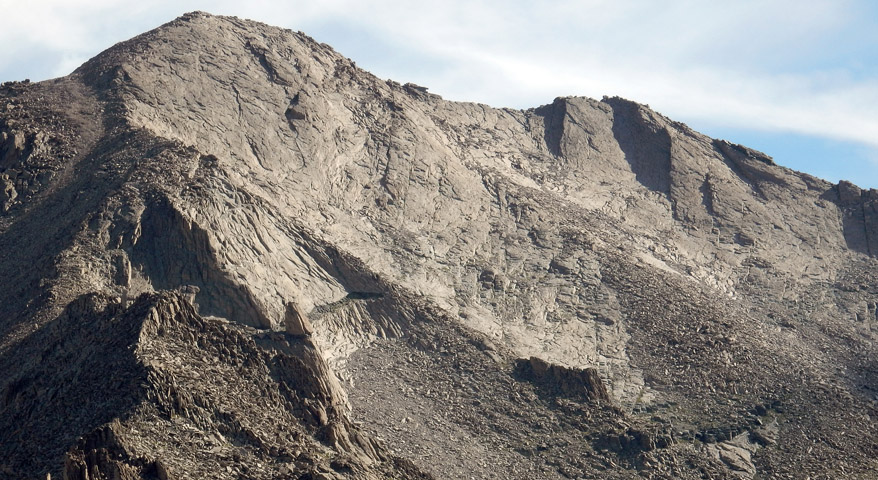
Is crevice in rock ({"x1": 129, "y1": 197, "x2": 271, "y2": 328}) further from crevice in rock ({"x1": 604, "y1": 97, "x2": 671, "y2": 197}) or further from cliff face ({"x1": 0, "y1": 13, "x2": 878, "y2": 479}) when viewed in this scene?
crevice in rock ({"x1": 604, "y1": 97, "x2": 671, "y2": 197})

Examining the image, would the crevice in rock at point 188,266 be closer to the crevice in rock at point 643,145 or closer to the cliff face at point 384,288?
the cliff face at point 384,288

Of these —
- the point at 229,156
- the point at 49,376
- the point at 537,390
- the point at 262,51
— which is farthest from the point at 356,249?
the point at 49,376

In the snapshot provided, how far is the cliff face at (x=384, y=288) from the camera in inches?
2862

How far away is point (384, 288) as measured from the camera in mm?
107500

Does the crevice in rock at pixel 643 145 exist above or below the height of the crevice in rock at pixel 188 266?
above

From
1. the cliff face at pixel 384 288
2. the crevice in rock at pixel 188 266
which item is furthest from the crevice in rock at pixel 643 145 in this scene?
the crevice in rock at pixel 188 266

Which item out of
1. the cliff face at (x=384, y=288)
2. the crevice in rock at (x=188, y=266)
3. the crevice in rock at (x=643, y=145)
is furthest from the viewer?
the crevice in rock at (x=643, y=145)

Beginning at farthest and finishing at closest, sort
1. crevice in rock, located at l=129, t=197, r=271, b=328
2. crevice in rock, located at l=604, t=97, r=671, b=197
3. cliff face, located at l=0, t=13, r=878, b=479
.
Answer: crevice in rock, located at l=604, t=97, r=671, b=197, crevice in rock, located at l=129, t=197, r=271, b=328, cliff face, located at l=0, t=13, r=878, b=479

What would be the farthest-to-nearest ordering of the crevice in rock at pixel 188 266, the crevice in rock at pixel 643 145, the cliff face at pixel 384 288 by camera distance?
the crevice in rock at pixel 643 145
the crevice in rock at pixel 188 266
the cliff face at pixel 384 288

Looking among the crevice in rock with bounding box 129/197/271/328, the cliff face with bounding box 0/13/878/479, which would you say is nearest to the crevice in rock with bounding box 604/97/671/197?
the cliff face with bounding box 0/13/878/479

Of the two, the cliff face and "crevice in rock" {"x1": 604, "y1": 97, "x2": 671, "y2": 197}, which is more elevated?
"crevice in rock" {"x1": 604, "y1": 97, "x2": 671, "y2": 197}

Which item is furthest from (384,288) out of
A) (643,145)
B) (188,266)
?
(643,145)

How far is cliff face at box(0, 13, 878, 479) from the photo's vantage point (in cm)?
7269

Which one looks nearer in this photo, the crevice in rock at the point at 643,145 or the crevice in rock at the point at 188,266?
the crevice in rock at the point at 188,266
